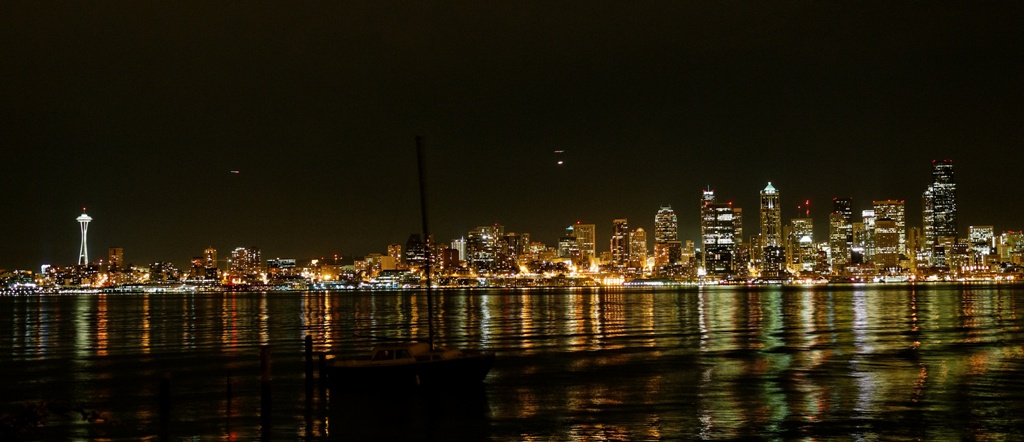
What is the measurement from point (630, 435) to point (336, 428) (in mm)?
9360

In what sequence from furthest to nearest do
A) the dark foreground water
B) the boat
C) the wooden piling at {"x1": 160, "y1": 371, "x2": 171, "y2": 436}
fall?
the boat → the wooden piling at {"x1": 160, "y1": 371, "x2": 171, "y2": 436} → the dark foreground water

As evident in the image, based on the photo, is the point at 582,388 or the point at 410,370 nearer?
the point at 410,370

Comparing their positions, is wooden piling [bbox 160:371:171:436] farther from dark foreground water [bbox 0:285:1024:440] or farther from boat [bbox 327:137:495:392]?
boat [bbox 327:137:495:392]

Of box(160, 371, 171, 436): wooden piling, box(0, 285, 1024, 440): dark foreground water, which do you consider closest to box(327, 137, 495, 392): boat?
box(0, 285, 1024, 440): dark foreground water

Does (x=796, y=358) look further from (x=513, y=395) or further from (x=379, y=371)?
(x=379, y=371)

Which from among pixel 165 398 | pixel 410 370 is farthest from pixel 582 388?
pixel 165 398

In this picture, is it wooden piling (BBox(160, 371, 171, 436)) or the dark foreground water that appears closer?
the dark foreground water

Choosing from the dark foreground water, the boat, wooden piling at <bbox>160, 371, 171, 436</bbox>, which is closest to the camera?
the dark foreground water

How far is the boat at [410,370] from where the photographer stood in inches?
1430

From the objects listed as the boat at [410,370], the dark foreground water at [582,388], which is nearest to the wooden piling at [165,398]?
the dark foreground water at [582,388]

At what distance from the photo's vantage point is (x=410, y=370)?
3634cm

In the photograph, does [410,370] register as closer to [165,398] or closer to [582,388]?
[582,388]

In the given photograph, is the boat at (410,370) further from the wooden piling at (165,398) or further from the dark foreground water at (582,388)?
the wooden piling at (165,398)

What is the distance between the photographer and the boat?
119 ft
